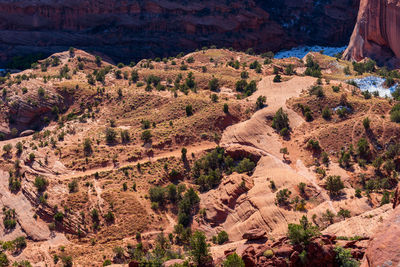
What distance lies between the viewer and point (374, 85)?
252 feet

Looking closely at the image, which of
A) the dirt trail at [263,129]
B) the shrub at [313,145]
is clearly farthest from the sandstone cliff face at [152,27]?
the shrub at [313,145]

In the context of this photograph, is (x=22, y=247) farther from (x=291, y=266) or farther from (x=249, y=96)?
(x=249, y=96)

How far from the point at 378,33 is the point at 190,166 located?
53865 mm

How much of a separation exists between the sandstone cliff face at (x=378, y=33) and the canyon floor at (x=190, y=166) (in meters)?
16.0

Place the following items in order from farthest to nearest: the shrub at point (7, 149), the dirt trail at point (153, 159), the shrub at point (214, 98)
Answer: the shrub at point (214, 98) < the shrub at point (7, 149) < the dirt trail at point (153, 159)

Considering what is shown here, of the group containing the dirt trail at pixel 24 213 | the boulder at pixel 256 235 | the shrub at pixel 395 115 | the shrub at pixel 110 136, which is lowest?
the dirt trail at pixel 24 213

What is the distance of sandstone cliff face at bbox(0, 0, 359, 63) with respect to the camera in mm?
112062

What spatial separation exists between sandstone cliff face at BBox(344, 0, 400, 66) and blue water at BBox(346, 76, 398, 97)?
14.0m

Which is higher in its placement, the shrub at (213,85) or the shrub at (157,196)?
the shrub at (213,85)

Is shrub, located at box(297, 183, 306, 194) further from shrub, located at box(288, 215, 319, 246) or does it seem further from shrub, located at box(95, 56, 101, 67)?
shrub, located at box(95, 56, 101, 67)

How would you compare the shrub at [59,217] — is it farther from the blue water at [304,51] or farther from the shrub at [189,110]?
the blue water at [304,51]

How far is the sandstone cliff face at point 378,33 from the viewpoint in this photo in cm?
Result: 8700

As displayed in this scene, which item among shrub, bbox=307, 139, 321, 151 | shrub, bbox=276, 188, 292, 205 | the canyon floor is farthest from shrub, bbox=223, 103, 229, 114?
shrub, bbox=276, 188, 292, 205

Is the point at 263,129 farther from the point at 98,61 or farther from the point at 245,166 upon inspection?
the point at 98,61
